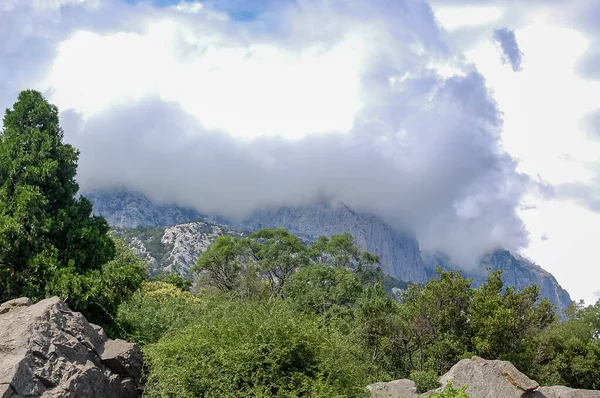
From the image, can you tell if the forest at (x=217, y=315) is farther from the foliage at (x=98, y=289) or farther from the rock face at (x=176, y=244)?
the rock face at (x=176, y=244)

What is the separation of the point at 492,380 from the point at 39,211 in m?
17.0

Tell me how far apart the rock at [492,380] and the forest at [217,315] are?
289 centimetres

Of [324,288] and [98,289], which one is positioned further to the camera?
[324,288]

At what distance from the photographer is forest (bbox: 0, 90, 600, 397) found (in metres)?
12.9

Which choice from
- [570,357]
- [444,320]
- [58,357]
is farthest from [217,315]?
[570,357]

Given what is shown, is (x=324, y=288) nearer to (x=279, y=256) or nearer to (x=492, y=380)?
(x=279, y=256)

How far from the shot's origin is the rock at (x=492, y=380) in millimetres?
20250

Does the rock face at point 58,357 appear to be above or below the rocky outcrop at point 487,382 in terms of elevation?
below

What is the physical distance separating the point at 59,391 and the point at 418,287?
23.1 meters

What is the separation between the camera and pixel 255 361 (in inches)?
501

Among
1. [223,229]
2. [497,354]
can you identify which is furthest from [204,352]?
[223,229]

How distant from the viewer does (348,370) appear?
45.0 feet

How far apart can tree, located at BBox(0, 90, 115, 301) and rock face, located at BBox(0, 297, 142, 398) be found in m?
2.79

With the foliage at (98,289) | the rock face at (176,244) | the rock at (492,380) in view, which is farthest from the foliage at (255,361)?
the rock face at (176,244)
